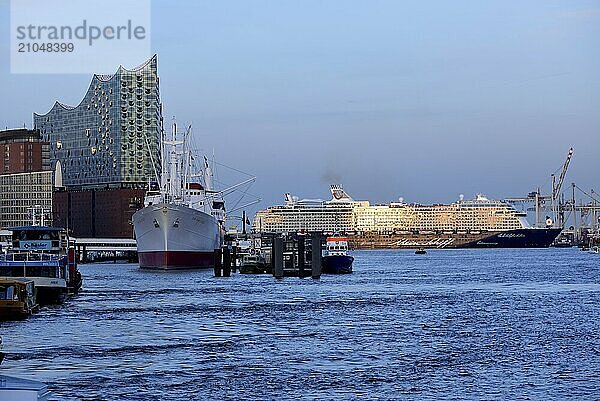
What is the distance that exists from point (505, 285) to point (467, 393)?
51.7 meters

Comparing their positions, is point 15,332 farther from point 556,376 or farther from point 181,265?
point 181,265

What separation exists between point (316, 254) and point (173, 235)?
20874 millimetres

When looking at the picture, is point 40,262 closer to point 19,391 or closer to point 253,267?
point 19,391

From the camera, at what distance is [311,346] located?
3588 centimetres

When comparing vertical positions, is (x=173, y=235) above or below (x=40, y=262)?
above

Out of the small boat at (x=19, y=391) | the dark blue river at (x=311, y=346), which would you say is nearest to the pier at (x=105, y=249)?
the dark blue river at (x=311, y=346)

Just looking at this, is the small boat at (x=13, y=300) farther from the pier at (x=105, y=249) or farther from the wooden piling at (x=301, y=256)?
the pier at (x=105, y=249)

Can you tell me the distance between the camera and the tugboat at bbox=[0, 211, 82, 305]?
5053 cm

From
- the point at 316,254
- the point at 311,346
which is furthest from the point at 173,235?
the point at 311,346

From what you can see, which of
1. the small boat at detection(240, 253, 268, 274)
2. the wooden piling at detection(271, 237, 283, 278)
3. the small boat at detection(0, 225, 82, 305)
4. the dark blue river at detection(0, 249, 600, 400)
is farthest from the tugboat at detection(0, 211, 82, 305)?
the small boat at detection(240, 253, 268, 274)

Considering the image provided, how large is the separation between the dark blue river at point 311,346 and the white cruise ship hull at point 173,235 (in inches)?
1301

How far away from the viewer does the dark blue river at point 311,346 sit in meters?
27.0

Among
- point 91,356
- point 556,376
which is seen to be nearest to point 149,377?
point 91,356

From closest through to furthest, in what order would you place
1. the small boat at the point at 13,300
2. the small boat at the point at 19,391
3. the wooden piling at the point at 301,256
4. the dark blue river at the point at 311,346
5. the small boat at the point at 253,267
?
the small boat at the point at 19,391, the dark blue river at the point at 311,346, the small boat at the point at 13,300, the wooden piling at the point at 301,256, the small boat at the point at 253,267
